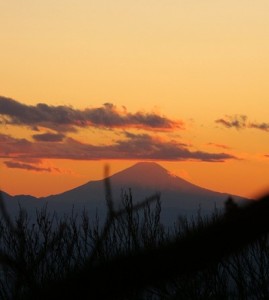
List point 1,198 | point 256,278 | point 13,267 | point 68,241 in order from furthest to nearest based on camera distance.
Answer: point 256,278, point 68,241, point 1,198, point 13,267

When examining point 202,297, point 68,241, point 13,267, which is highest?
point 13,267

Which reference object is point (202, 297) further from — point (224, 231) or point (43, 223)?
point (224, 231)

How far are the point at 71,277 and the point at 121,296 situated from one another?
139 millimetres

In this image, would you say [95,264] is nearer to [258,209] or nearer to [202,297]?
[258,209]

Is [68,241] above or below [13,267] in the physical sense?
below

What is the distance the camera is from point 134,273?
1.29m

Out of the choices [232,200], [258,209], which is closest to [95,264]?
[258,209]


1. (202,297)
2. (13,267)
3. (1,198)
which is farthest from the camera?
(202,297)

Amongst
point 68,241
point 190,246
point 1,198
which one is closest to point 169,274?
point 190,246

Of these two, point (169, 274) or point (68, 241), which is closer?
point (169, 274)

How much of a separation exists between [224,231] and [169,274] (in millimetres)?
108

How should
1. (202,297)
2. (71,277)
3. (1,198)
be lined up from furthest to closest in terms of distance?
1. (202,297)
2. (1,198)
3. (71,277)

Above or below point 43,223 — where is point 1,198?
above

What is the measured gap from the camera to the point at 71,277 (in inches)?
53.0
